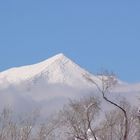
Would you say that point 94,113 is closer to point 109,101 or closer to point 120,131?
point 109,101

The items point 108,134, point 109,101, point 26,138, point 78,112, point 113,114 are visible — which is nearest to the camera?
point 109,101

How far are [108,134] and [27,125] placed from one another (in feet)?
48.5

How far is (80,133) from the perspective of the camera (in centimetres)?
4919

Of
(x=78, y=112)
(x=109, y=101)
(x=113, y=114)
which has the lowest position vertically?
(x=109, y=101)

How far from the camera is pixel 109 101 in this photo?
39.4m

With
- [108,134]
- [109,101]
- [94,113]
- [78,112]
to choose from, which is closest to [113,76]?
[109,101]

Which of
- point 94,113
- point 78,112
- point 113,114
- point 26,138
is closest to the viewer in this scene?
point 94,113

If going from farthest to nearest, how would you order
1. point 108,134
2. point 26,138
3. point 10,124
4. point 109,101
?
point 10,124 → point 26,138 → point 108,134 → point 109,101

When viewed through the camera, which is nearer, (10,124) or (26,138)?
(26,138)

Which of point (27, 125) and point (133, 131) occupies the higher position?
point (27, 125)

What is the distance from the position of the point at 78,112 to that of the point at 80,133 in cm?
329

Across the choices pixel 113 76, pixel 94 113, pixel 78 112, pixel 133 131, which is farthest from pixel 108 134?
pixel 113 76

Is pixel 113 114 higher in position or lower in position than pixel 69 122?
higher

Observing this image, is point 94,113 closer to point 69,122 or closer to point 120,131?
point 69,122
